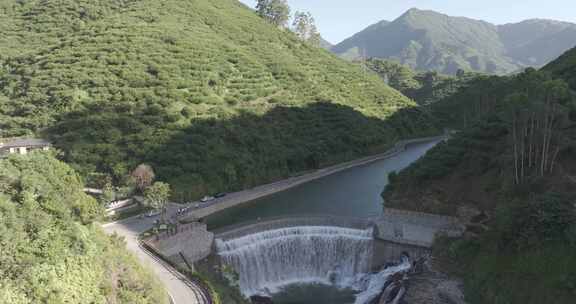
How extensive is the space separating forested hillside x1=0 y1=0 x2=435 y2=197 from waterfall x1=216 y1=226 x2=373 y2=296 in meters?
12.7

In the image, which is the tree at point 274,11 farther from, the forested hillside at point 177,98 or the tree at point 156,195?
the tree at point 156,195

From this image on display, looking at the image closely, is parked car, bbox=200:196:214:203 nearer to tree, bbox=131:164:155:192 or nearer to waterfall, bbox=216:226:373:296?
tree, bbox=131:164:155:192

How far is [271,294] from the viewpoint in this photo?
29172mm

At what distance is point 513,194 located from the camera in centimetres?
2902

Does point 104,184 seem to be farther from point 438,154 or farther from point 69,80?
point 438,154

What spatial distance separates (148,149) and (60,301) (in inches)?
1173

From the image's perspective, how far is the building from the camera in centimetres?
4022

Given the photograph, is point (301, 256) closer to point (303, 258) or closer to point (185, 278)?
point (303, 258)

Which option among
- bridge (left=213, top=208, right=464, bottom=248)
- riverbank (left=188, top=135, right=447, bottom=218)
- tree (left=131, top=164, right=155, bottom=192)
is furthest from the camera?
tree (left=131, top=164, right=155, bottom=192)

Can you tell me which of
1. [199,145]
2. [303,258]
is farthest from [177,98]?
[303,258]

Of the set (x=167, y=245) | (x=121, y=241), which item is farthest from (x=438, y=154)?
(x=121, y=241)

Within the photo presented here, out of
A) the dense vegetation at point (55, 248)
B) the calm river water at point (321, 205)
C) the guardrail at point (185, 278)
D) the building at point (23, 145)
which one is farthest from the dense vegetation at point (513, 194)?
the building at point (23, 145)

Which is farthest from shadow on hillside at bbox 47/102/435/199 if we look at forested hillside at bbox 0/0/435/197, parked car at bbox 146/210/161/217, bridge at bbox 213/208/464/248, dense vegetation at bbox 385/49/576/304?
dense vegetation at bbox 385/49/576/304

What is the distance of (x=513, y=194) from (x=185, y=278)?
77.9 ft
